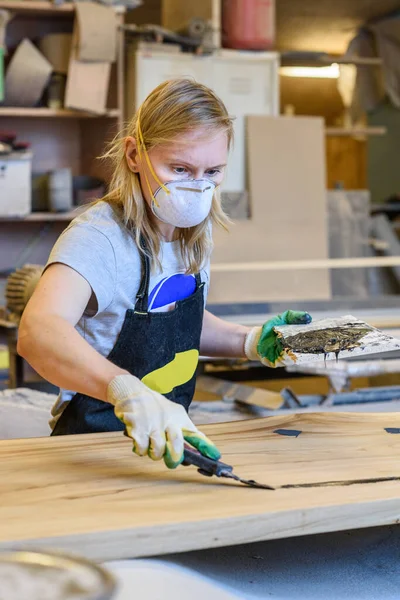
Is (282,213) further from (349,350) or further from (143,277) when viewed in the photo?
(349,350)

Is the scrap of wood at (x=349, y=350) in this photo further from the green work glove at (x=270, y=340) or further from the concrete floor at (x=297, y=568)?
the concrete floor at (x=297, y=568)

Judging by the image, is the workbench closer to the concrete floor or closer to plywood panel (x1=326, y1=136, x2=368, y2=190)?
the concrete floor

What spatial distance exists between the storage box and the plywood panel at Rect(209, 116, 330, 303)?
52.7 inches

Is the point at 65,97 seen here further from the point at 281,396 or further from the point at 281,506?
the point at 281,506

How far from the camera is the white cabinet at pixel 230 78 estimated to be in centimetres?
528

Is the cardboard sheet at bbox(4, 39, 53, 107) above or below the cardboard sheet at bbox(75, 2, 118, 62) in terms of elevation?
below

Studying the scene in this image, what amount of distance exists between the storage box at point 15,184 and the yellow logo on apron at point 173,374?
3048 mm

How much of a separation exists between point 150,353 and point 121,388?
51 centimetres

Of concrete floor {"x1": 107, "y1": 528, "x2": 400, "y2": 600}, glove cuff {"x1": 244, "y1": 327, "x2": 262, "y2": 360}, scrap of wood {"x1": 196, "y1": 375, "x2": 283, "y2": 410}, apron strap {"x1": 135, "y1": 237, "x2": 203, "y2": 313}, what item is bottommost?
scrap of wood {"x1": 196, "y1": 375, "x2": 283, "y2": 410}

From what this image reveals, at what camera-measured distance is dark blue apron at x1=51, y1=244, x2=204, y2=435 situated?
183 cm

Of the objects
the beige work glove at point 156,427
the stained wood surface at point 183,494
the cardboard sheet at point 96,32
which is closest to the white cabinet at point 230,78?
the cardboard sheet at point 96,32

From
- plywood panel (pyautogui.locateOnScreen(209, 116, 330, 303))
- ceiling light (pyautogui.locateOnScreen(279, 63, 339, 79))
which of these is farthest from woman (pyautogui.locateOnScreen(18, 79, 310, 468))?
ceiling light (pyautogui.locateOnScreen(279, 63, 339, 79))

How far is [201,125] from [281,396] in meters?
1.39

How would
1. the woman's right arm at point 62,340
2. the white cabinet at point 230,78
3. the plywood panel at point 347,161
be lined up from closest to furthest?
the woman's right arm at point 62,340
the white cabinet at point 230,78
the plywood panel at point 347,161
